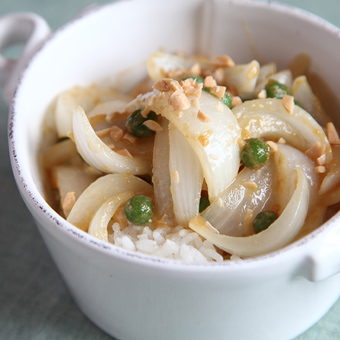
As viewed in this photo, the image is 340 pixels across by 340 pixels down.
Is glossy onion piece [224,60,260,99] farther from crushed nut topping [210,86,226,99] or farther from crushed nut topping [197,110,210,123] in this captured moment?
crushed nut topping [197,110,210,123]

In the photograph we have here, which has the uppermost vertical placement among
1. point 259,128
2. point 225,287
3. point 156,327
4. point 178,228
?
point 259,128

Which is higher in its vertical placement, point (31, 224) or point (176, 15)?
point (176, 15)

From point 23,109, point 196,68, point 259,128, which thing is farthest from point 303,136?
point 23,109

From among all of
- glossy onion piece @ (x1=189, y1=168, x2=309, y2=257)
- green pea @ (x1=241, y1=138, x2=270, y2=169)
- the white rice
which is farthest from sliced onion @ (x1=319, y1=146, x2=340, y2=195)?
the white rice

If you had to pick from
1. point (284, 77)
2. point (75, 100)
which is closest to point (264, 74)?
point (284, 77)

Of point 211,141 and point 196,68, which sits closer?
point 211,141

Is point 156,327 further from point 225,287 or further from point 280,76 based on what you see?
point 280,76

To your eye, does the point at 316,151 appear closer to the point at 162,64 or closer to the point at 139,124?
the point at 139,124
